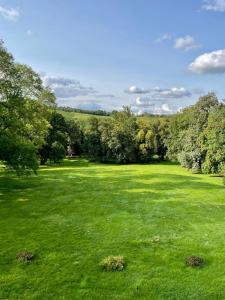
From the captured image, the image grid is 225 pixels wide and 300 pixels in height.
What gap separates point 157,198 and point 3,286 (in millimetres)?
22208

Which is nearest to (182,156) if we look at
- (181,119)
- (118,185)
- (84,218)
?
(181,119)

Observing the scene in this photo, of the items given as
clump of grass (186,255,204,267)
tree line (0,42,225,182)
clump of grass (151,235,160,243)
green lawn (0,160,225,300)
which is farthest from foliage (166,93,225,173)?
clump of grass (186,255,204,267)

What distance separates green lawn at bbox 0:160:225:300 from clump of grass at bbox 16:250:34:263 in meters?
0.31

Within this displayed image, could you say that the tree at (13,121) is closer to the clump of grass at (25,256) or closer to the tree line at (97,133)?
the tree line at (97,133)

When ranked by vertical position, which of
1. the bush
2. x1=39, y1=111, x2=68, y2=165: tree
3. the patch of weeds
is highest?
x1=39, y1=111, x2=68, y2=165: tree

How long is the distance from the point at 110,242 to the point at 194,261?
5.26 metres

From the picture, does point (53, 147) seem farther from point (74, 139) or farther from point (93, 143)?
point (74, 139)

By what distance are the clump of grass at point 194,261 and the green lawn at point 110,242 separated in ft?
1.39

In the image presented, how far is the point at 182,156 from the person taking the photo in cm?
7012

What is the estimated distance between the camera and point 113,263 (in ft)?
57.9

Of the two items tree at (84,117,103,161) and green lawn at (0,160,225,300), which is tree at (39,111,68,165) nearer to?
tree at (84,117,103,161)

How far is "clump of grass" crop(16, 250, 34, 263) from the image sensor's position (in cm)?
1811

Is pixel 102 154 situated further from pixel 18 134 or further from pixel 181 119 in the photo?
pixel 18 134

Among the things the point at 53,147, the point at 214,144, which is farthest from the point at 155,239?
the point at 53,147
